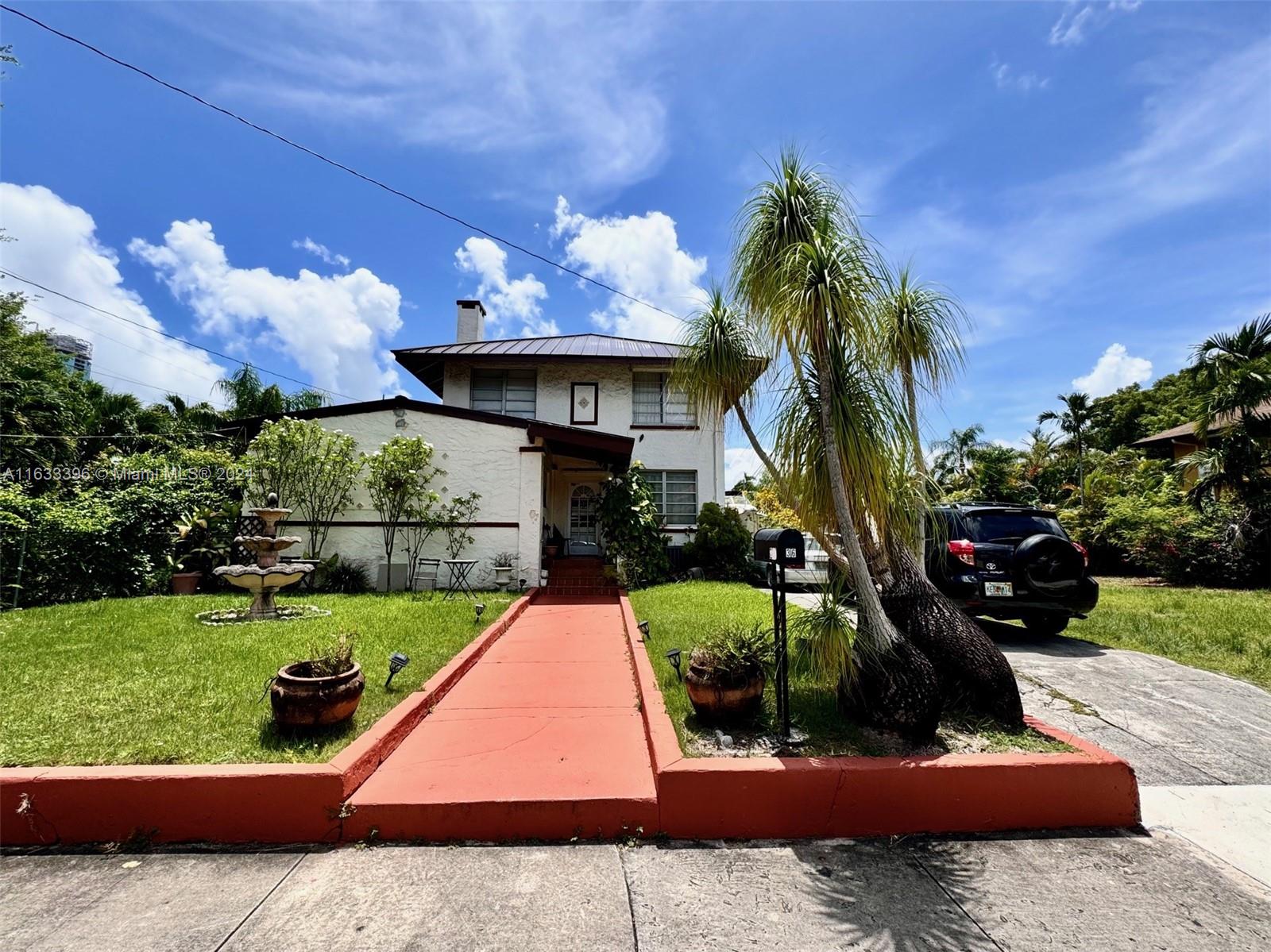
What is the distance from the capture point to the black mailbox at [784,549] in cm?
349

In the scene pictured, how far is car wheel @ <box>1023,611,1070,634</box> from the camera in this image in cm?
707

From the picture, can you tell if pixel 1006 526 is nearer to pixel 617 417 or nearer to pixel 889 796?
pixel 889 796

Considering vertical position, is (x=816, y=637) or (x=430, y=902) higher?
(x=816, y=637)

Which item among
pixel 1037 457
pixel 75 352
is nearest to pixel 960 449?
pixel 1037 457

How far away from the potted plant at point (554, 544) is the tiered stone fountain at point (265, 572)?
533 centimetres

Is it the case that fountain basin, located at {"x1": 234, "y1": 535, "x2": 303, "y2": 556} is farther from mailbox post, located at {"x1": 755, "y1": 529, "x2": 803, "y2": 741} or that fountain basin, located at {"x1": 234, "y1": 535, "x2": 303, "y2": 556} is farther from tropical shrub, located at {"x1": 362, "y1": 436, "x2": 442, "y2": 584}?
mailbox post, located at {"x1": 755, "y1": 529, "x2": 803, "y2": 741}

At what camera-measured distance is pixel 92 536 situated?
8.80 meters

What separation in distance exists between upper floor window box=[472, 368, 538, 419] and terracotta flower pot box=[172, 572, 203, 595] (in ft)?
24.9

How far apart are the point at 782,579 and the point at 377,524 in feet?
31.8

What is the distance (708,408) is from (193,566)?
10921 mm

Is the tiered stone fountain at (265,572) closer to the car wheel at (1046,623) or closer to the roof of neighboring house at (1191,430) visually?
the car wheel at (1046,623)

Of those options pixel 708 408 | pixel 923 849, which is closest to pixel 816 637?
pixel 923 849

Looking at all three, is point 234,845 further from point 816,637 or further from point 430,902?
point 816,637

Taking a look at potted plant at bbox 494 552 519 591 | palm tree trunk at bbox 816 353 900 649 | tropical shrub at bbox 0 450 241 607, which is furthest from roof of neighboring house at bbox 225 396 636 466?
palm tree trunk at bbox 816 353 900 649
